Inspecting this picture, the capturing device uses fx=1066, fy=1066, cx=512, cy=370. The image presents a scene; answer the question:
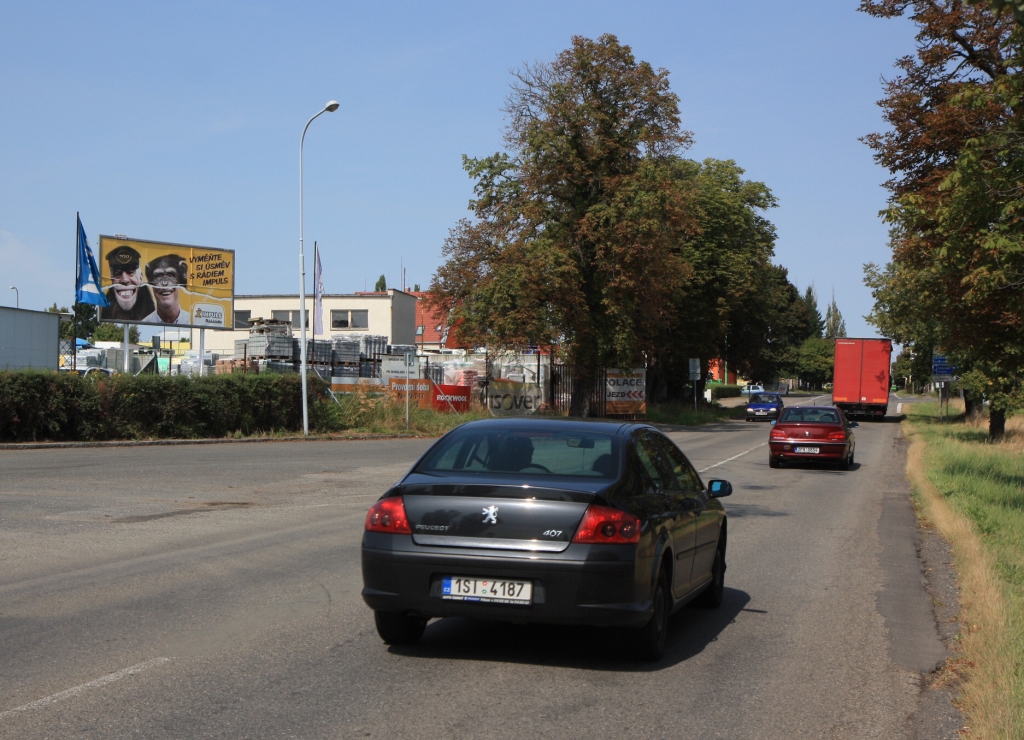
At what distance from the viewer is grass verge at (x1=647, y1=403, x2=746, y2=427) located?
54938 mm

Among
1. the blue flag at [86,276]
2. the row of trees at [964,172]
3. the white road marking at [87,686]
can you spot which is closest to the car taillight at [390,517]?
the white road marking at [87,686]

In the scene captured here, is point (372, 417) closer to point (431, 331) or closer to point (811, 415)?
point (811, 415)

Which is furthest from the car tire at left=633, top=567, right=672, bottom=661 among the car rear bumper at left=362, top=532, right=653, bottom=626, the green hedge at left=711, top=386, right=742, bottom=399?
the green hedge at left=711, top=386, right=742, bottom=399

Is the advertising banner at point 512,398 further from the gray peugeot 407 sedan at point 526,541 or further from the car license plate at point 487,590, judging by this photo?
the car license plate at point 487,590

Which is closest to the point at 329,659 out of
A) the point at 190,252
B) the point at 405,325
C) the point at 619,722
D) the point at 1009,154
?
the point at 619,722

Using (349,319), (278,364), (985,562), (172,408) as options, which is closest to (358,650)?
(985,562)

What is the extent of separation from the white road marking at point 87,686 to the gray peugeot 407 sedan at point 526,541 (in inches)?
51.7

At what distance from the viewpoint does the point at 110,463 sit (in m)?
20.9

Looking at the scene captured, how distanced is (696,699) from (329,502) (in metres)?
10.8

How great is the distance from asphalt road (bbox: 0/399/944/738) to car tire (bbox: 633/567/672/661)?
0.10 metres

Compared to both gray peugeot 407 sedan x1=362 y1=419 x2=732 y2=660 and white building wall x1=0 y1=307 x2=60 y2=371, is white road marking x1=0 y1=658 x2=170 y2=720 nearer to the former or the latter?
gray peugeot 407 sedan x1=362 y1=419 x2=732 y2=660

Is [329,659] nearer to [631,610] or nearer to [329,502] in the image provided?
[631,610]

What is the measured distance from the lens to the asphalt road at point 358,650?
5.25 metres

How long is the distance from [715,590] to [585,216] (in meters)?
36.1
